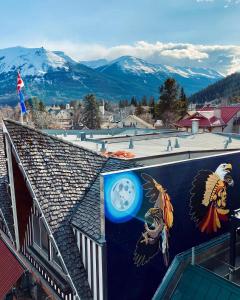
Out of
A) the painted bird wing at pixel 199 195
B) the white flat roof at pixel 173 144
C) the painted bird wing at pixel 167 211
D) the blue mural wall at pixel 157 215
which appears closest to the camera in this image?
the blue mural wall at pixel 157 215

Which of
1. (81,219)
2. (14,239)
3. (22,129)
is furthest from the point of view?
(14,239)

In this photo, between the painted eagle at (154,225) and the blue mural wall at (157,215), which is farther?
the painted eagle at (154,225)

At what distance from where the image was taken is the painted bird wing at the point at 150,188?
737cm

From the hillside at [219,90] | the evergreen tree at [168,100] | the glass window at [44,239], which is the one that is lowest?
the glass window at [44,239]

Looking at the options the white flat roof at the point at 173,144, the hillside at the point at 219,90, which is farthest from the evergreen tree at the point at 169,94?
the hillside at the point at 219,90

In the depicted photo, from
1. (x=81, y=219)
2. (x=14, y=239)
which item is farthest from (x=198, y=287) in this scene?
(x=14, y=239)

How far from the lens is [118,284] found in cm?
707

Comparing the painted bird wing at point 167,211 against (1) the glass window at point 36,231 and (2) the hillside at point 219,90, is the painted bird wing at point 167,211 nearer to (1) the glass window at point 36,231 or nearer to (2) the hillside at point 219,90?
(1) the glass window at point 36,231

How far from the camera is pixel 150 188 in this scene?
7.48m

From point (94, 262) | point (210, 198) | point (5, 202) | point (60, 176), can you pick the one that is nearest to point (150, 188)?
point (94, 262)

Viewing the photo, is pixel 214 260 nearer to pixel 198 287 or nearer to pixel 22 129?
pixel 198 287

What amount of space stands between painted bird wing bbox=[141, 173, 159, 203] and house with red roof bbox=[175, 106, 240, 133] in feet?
111

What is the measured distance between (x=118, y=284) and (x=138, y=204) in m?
1.83

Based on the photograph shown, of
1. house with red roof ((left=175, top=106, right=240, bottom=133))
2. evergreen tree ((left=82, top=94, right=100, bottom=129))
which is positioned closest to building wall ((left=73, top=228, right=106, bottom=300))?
house with red roof ((left=175, top=106, right=240, bottom=133))
